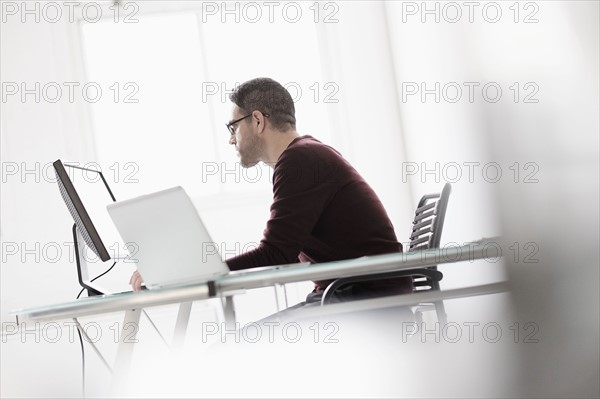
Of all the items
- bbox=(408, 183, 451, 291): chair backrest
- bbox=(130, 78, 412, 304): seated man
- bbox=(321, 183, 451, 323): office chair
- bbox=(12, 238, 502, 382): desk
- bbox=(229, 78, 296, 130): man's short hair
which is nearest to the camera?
bbox=(12, 238, 502, 382): desk

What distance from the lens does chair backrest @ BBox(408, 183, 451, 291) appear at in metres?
2.42

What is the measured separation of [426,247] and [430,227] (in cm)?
13

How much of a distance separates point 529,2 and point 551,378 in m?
0.97

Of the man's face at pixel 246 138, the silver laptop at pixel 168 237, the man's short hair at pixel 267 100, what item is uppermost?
the man's short hair at pixel 267 100

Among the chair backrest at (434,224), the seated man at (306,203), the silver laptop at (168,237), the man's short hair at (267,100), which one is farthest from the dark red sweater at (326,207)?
the silver laptop at (168,237)

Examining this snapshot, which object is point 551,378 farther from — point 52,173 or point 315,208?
point 52,173

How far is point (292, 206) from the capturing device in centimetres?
225

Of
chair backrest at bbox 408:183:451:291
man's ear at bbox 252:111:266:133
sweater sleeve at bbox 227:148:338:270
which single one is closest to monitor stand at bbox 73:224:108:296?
sweater sleeve at bbox 227:148:338:270

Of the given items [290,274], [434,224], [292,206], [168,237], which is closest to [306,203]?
[292,206]

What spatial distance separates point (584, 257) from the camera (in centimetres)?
144

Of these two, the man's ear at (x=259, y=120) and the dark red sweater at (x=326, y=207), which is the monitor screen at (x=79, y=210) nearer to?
the dark red sweater at (x=326, y=207)

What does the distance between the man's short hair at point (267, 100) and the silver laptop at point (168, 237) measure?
0.94 meters

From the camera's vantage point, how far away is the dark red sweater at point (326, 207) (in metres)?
2.27

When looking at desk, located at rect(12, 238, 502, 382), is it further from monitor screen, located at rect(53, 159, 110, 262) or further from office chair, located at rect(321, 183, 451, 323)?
monitor screen, located at rect(53, 159, 110, 262)
